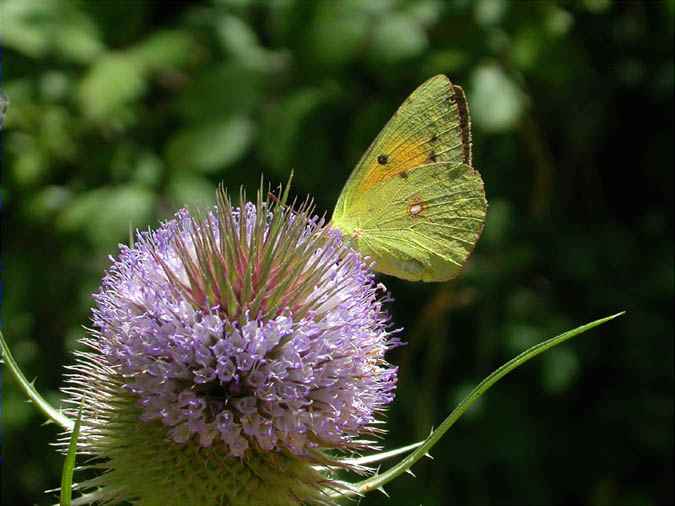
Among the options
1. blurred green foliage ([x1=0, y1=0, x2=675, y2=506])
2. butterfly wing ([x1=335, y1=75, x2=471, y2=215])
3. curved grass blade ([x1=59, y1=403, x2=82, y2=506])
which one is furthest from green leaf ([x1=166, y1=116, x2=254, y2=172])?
curved grass blade ([x1=59, y1=403, x2=82, y2=506])

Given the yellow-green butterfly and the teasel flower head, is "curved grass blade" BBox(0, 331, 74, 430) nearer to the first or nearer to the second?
the teasel flower head

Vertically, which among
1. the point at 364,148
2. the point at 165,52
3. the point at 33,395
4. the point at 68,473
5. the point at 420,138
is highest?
the point at 165,52

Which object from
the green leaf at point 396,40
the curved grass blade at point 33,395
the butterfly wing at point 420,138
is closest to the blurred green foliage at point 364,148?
the green leaf at point 396,40

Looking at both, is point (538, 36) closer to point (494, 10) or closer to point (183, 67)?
point (494, 10)

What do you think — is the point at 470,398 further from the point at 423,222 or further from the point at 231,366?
the point at 423,222

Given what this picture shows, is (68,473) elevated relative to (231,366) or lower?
lower

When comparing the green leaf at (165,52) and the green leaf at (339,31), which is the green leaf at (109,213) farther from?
the green leaf at (339,31)

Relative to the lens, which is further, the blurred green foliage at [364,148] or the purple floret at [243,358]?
the blurred green foliage at [364,148]

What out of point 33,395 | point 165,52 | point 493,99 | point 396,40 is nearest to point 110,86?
point 165,52
